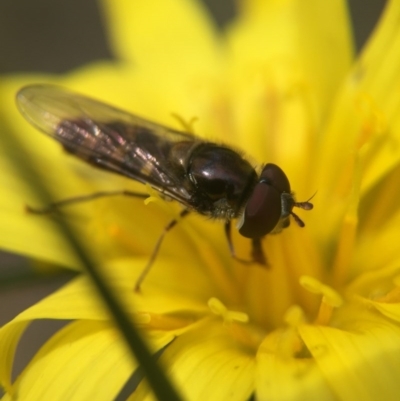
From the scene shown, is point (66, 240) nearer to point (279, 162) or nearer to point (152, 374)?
point (152, 374)

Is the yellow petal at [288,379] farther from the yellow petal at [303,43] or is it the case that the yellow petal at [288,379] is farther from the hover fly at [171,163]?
the yellow petal at [303,43]

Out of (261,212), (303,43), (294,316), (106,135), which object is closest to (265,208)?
(261,212)

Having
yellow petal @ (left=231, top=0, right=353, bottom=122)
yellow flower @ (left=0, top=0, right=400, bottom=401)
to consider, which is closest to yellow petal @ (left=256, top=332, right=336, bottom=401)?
yellow flower @ (left=0, top=0, right=400, bottom=401)

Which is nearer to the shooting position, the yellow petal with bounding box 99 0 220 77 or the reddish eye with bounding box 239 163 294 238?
the reddish eye with bounding box 239 163 294 238

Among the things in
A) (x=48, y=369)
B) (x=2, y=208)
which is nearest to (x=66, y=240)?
(x=48, y=369)

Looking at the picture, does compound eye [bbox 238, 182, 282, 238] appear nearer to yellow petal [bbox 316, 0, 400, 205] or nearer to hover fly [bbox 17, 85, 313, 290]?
hover fly [bbox 17, 85, 313, 290]

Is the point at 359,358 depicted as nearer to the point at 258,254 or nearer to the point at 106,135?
the point at 258,254

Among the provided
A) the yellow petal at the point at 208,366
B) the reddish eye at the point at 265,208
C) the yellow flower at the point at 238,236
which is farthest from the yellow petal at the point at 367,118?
the yellow petal at the point at 208,366
